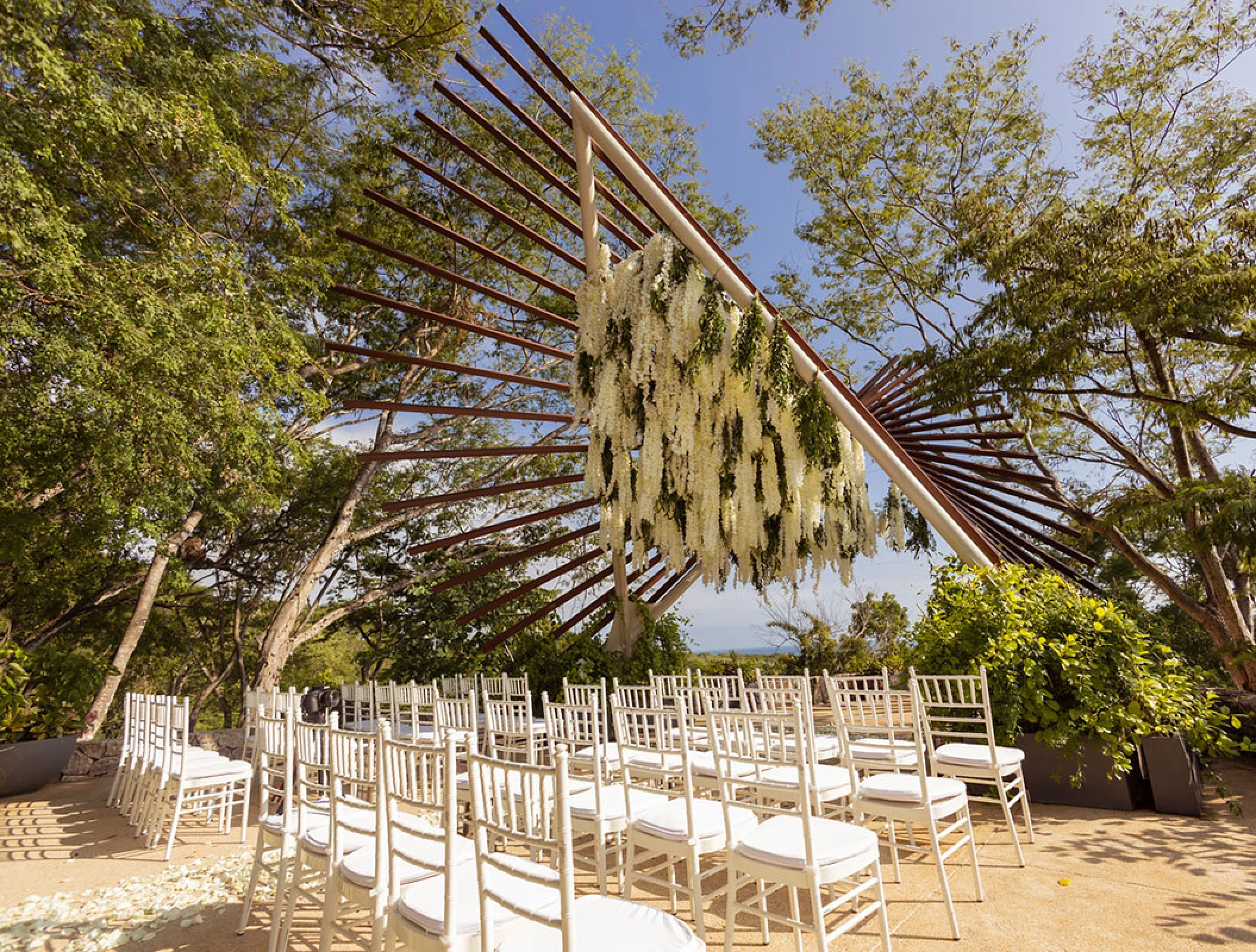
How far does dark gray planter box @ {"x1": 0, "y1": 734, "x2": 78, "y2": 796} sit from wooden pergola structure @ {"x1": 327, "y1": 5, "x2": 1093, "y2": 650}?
3.92 meters

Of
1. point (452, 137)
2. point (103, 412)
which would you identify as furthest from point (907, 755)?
point (103, 412)

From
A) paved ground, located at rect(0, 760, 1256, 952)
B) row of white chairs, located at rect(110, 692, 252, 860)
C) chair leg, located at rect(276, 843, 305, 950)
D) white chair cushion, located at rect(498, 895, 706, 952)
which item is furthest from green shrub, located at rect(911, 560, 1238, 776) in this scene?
row of white chairs, located at rect(110, 692, 252, 860)

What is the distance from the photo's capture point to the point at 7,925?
2930 millimetres

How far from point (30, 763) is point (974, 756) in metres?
8.27

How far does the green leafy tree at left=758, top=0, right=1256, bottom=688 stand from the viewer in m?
5.37

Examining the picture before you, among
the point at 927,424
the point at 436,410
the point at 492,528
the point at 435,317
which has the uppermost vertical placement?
the point at 435,317

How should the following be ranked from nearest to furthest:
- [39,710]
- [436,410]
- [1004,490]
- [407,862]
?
[407,862]
[436,410]
[39,710]
[1004,490]

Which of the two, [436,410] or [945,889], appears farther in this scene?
[436,410]

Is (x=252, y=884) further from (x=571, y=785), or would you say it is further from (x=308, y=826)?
(x=571, y=785)

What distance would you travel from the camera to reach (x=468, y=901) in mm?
1826

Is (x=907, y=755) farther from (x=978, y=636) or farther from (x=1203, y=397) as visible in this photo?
(x=1203, y=397)

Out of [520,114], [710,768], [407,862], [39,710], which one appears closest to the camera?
[407,862]

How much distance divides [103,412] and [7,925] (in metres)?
3.50

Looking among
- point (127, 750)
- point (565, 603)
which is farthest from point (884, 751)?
point (127, 750)
